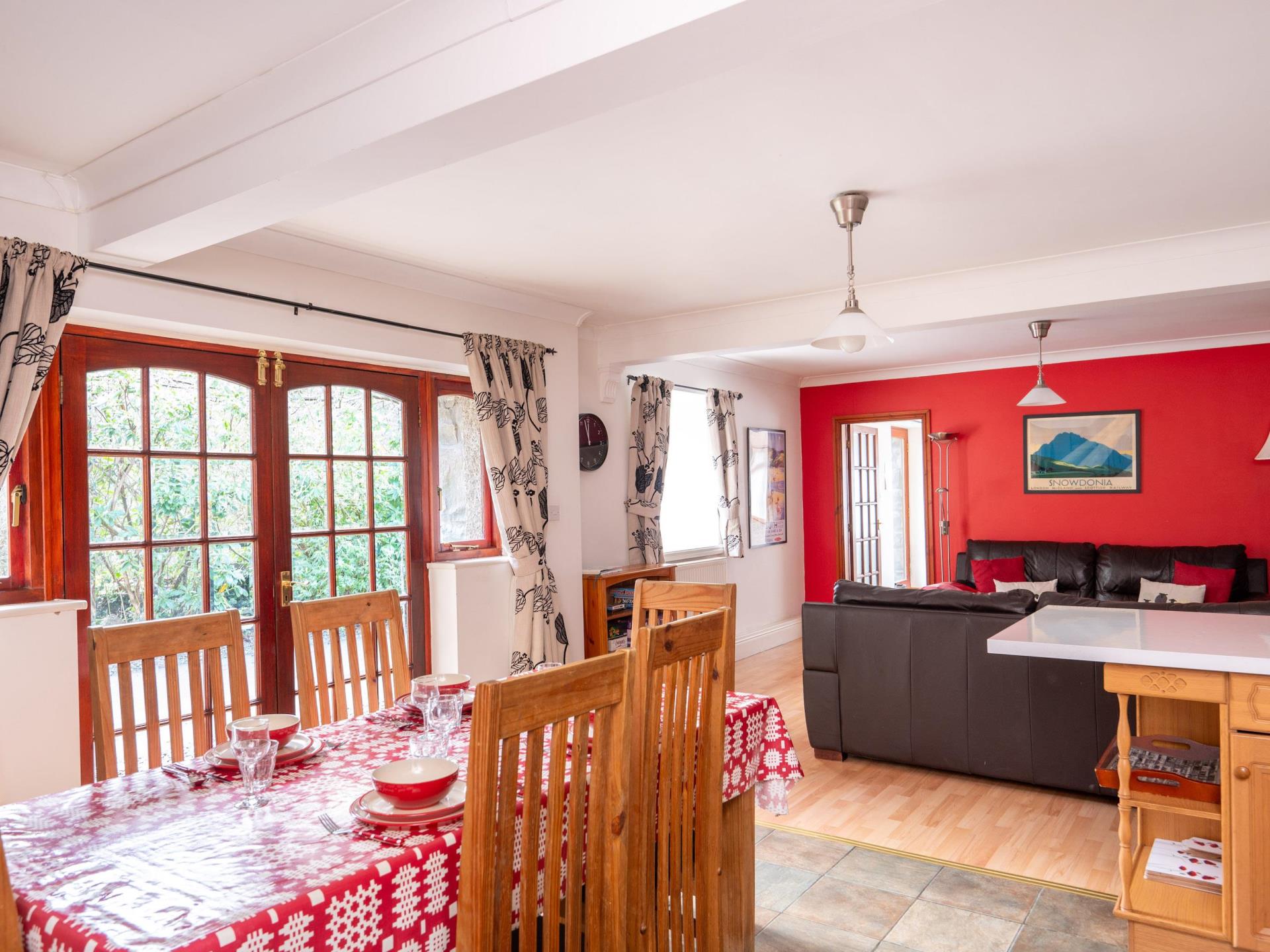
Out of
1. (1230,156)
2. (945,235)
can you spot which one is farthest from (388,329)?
(1230,156)

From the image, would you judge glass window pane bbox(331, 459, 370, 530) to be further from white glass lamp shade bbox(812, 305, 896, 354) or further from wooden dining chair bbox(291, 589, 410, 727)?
white glass lamp shade bbox(812, 305, 896, 354)

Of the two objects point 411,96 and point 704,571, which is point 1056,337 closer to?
point 704,571

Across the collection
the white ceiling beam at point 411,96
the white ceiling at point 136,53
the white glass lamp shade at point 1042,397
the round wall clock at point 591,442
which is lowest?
the round wall clock at point 591,442

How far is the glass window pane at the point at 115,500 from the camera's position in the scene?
3168mm

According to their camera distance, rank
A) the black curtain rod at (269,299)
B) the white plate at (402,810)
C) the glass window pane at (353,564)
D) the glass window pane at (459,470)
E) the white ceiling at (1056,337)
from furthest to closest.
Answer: the white ceiling at (1056,337), the glass window pane at (459,470), the glass window pane at (353,564), the black curtain rod at (269,299), the white plate at (402,810)

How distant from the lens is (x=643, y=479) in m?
6.03

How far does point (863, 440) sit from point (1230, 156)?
19.0ft

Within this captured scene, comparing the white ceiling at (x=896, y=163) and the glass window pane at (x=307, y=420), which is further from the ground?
the white ceiling at (x=896, y=163)

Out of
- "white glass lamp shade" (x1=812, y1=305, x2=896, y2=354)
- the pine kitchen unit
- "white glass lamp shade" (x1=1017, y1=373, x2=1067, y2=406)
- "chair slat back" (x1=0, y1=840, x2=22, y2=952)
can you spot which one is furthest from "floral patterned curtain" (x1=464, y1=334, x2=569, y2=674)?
"white glass lamp shade" (x1=1017, y1=373, x2=1067, y2=406)

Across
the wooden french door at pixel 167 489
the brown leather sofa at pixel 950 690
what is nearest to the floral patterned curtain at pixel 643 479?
the brown leather sofa at pixel 950 690

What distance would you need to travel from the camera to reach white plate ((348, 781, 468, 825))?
158 centimetres

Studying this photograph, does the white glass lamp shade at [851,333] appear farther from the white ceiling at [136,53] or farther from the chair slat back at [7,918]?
the chair slat back at [7,918]

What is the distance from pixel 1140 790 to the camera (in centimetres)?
235

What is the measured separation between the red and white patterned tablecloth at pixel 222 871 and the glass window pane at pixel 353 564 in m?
2.12
